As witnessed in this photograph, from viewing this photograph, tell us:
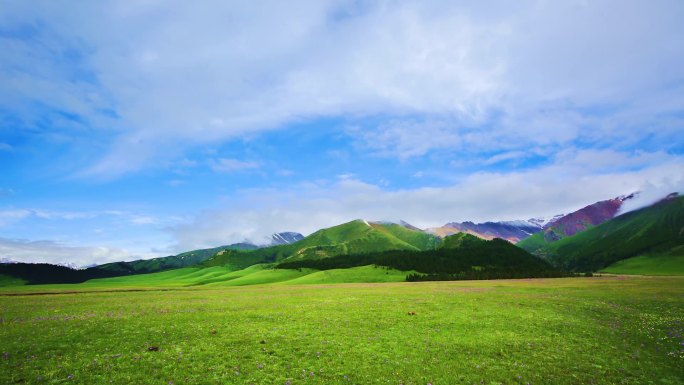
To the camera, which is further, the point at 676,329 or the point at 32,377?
the point at 676,329

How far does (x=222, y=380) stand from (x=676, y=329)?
38.1m

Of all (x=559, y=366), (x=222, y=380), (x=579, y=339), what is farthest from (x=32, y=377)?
(x=579, y=339)

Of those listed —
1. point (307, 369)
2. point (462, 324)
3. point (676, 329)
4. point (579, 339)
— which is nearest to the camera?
point (307, 369)

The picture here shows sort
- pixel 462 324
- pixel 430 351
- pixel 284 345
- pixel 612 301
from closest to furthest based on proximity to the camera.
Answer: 1. pixel 430 351
2. pixel 284 345
3. pixel 462 324
4. pixel 612 301

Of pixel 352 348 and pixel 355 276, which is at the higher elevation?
pixel 352 348

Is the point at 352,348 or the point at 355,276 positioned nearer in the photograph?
the point at 352,348

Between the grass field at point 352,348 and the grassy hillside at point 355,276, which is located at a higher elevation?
the grass field at point 352,348

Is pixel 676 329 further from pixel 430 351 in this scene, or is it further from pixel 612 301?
pixel 430 351

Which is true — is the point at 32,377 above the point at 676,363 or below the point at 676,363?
above

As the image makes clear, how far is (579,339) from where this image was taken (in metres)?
27.1

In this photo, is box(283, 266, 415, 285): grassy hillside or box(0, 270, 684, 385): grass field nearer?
box(0, 270, 684, 385): grass field

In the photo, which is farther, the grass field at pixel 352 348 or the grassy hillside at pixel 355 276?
the grassy hillside at pixel 355 276

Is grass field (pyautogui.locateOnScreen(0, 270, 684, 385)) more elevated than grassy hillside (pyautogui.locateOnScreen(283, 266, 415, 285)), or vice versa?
grass field (pyautogui.locateOnScreen(0, 270, 684, 385))

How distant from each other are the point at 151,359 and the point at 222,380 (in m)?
6.64
